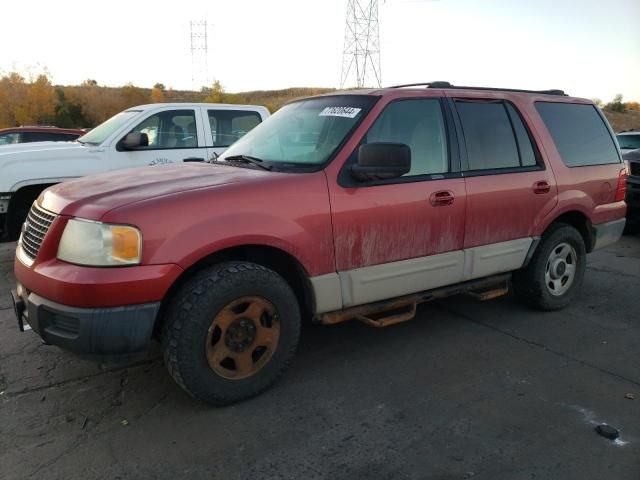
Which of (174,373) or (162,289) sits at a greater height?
(162,289)

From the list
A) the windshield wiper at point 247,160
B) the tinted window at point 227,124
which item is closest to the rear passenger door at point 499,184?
the windshield wiper at point 247,160

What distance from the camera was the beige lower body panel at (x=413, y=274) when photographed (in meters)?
3.45

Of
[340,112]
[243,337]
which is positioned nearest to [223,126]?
[340,112]

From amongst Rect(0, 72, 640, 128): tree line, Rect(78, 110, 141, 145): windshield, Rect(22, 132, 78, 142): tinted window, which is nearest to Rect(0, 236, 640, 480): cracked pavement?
Rect(78, 110, 141, 145): windshield

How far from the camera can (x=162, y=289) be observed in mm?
2828

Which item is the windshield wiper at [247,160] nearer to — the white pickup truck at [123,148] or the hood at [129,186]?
the hood at [129,186]

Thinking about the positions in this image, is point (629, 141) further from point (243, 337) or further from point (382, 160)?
point (243, 337)

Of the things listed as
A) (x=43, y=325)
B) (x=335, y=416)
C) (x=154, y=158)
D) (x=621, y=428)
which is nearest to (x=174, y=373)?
(x=43, y=325)

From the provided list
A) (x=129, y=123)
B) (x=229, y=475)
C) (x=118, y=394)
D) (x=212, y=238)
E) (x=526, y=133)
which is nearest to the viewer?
(x=229, y=475)

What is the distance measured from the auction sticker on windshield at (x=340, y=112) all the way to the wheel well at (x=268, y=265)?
113cm

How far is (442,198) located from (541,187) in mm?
1180

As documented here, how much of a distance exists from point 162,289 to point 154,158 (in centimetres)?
453

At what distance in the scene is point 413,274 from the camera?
3809 mm

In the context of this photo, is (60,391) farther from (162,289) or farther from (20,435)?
(162,289)
